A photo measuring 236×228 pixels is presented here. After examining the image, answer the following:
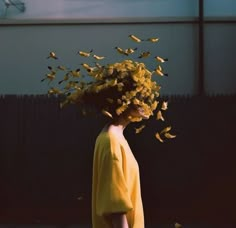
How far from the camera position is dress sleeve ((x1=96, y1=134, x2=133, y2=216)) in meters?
2.66

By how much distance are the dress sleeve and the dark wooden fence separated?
6.24 m

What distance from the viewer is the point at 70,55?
1099cm

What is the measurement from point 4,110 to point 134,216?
6.81 meters

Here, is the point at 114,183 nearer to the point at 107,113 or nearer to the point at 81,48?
the point at 107,113

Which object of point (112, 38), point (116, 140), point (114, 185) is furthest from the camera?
point (112, 38)

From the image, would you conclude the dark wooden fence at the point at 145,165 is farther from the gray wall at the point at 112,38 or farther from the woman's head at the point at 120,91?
the woman's head at the point at 120,91

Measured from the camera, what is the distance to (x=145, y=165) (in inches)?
356

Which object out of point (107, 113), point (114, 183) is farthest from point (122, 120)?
point (114, 183)

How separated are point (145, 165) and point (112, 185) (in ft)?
20.9

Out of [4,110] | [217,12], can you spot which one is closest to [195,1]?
[217,12]

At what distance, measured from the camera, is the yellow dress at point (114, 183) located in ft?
8.76

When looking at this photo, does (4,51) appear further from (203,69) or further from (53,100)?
(203,69)

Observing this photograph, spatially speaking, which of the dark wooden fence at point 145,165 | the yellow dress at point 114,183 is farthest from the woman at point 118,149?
the dark wooden fence at point 145,165

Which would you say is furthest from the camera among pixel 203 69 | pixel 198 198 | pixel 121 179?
pixel 203 69
